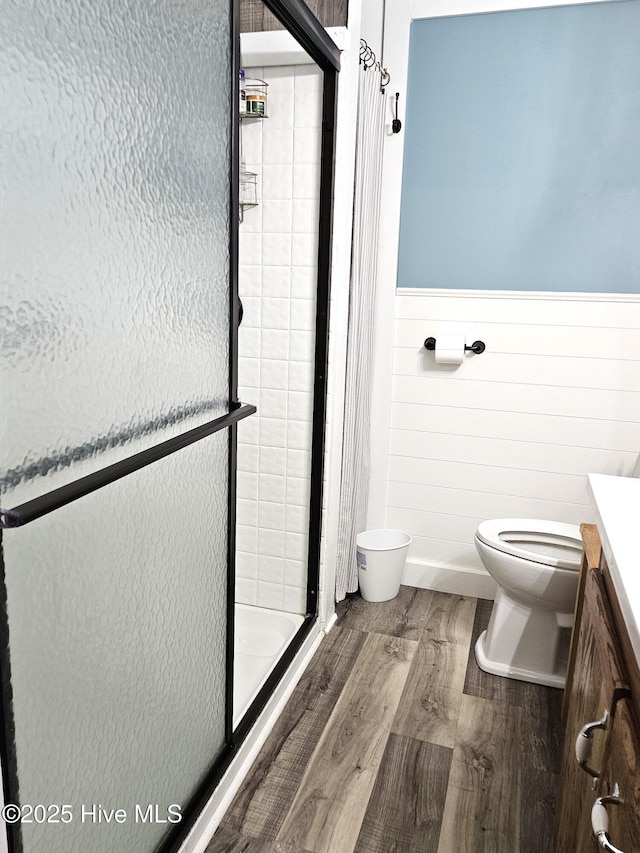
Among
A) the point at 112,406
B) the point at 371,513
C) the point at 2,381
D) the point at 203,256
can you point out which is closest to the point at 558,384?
the point at 371,513

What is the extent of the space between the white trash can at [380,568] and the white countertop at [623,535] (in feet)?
3.69

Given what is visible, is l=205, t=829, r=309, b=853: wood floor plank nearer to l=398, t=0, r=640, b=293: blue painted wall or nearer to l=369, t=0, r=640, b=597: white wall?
l=369, t=0, r=640, b=597: white wall

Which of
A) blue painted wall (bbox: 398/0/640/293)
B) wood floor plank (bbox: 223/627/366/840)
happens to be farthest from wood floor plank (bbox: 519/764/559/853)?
blue painted wall (bbox: 398/0/640/293)

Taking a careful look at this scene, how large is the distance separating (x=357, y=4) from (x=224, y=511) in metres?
1.66

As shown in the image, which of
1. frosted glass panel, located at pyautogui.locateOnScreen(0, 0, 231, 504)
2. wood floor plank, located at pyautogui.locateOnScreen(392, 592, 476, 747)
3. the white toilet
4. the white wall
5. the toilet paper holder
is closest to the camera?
frosted glass panel, located at pyautogui.locateOnScreen(0, 0, 231, 504)

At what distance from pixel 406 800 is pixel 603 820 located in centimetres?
98

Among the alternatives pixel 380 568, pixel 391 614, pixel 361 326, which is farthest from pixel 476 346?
pixel 391 614

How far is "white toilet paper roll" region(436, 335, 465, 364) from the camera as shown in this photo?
2.67m

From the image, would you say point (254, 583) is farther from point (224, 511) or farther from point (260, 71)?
point (260, 71)

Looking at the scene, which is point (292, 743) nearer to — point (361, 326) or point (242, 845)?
point (242, 845)

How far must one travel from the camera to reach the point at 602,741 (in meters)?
1.01

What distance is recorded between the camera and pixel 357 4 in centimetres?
215

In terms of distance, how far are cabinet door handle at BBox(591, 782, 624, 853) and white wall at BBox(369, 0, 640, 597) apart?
6.27ft

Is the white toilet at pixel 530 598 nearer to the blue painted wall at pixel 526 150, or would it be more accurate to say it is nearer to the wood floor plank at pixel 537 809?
the wood floor plank at pixel 537 809
